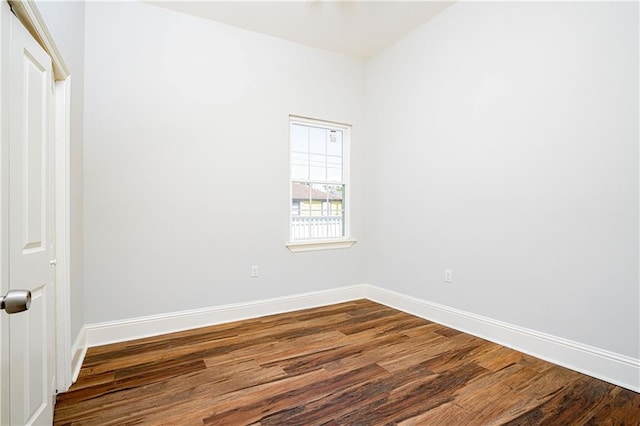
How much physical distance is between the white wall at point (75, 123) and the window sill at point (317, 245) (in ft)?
6.22

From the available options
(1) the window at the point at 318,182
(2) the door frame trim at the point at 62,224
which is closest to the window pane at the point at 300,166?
(1) the window at the point at 318,182

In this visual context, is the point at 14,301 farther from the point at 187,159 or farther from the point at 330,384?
the point at 187,159

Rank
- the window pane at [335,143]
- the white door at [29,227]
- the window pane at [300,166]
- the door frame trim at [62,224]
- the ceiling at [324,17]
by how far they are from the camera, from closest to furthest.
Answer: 1. the white door at [29,227]
2. the door frame trim at [62,224]
3. the ceiling at [324,17]
4. the window pane at [300,166]
5. the window pane at [335,143]

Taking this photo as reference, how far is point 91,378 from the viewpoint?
2111mm

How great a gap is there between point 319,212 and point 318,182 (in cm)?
37

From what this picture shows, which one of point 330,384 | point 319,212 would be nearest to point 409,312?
point 319,212

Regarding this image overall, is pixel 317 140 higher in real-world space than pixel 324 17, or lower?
lower

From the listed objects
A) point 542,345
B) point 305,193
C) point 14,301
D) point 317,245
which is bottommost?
point 542,345

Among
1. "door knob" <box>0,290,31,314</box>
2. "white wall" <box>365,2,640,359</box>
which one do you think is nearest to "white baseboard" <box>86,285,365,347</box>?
"white wall" <box>365,2,640,359</box>

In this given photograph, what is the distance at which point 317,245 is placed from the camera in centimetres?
374

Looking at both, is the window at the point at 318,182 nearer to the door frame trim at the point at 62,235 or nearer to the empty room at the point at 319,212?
the empty room at the point at 319,212

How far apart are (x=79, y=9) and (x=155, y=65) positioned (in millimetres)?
617

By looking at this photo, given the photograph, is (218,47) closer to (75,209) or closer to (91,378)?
(75,209)

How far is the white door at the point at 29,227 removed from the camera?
4.01 feet
